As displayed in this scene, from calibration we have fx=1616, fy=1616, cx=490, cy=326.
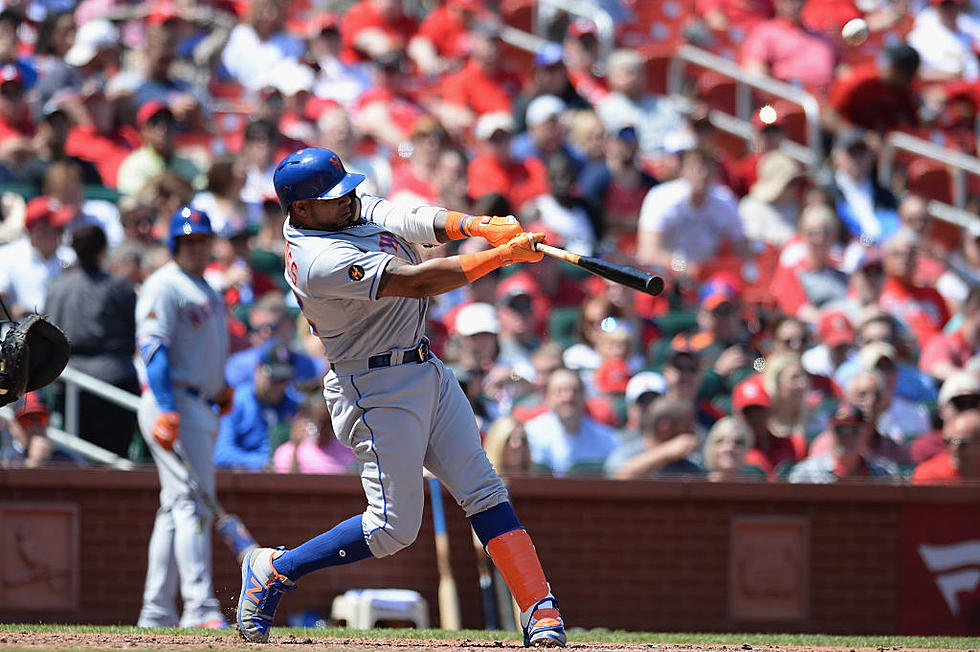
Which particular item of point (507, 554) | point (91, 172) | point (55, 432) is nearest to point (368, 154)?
point (91, 172)

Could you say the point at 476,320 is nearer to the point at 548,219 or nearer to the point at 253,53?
the point at 548,219

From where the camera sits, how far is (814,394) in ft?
32.2

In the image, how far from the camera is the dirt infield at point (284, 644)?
5559 mm

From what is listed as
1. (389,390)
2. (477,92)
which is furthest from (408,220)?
(477,92)

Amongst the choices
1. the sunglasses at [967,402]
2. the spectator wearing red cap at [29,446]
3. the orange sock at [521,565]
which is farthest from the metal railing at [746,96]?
the orange sock at [521,565]

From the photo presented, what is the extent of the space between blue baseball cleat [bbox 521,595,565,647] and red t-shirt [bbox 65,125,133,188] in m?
5.90

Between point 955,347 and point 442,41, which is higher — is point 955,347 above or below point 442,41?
below

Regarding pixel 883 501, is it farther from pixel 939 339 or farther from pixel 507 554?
pixel 507 554

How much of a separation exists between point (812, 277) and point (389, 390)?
234 inches

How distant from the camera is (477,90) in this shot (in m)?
12.3

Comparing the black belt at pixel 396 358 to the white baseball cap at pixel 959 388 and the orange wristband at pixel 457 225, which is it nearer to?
the orange wristband at pixel 457 225

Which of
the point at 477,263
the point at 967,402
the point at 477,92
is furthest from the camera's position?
the point at 477,92

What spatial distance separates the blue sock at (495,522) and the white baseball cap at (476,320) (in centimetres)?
366

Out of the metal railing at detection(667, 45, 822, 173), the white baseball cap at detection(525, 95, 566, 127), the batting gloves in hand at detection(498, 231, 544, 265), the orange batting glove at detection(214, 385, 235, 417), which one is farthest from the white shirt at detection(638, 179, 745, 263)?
the batting gloves in hand at detection(498, 231, 544, 265)
